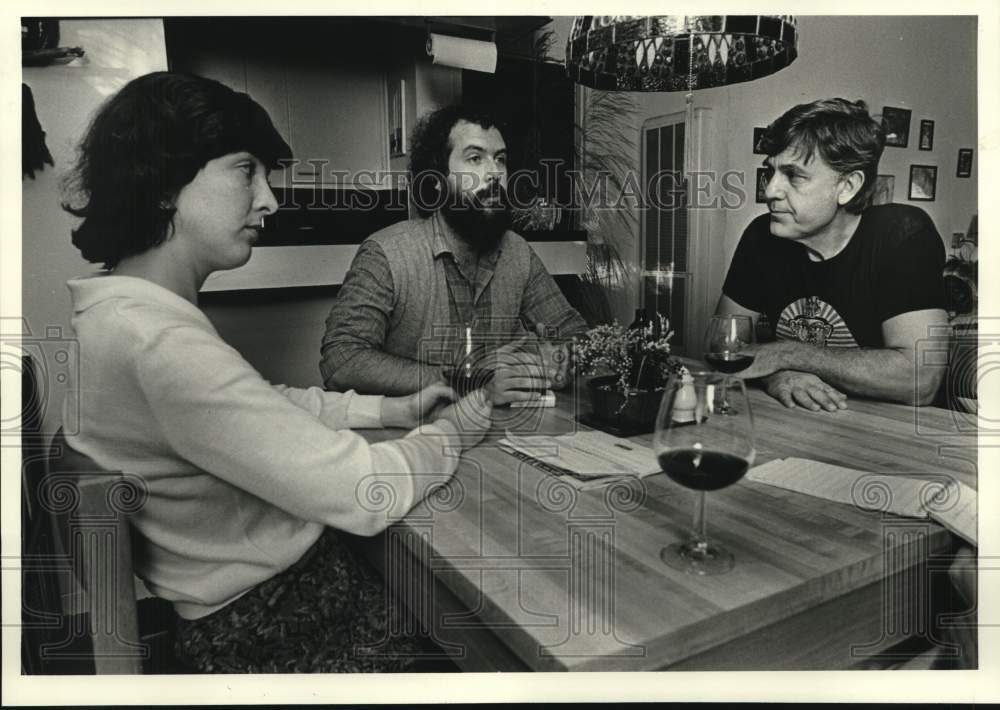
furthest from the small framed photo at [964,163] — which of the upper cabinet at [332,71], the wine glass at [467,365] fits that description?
the wine glass at [467,365]

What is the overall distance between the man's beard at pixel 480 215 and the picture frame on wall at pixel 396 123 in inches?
5.2

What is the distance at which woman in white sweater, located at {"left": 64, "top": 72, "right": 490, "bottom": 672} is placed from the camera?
110 cm

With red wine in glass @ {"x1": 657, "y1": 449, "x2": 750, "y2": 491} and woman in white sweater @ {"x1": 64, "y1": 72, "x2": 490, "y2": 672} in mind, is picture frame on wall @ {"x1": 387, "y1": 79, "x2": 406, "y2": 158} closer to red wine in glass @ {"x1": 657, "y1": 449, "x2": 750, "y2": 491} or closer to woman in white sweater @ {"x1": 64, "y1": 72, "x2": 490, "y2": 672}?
woman in white sweater @ {"x1": 64, "y1": 72, "x2": 490, "y2": 672}

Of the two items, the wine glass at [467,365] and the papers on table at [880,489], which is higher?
the wine glass at [467,365]

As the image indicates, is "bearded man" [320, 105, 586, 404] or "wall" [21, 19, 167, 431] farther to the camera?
"bearded man" [320, 105, 586, 404]

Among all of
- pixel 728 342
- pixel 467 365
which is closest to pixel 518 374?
pixel 467 365

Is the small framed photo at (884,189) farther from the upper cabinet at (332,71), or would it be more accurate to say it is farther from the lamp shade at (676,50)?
the upper cabinet at (332,71)

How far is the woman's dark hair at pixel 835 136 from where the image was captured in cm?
139

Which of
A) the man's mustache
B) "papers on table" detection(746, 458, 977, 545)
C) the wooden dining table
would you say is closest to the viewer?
the wooden dining table

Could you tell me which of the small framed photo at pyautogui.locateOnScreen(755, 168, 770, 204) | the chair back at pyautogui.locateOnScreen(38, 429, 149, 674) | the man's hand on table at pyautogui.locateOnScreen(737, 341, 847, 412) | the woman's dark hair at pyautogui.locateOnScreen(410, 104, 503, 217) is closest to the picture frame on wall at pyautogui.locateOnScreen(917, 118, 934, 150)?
the small framed photo at pyautogui.locateOnScreen(755, 168, 770, 204)

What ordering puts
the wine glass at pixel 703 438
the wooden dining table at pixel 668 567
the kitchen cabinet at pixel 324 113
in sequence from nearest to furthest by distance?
1. the wooden dining table at pixel 668 567
2. the wine glass at pixel 703 438
3. the kitchen cabinet at pixel 324 113

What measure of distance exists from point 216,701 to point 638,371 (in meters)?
0.94

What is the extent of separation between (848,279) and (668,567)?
88 centimetres

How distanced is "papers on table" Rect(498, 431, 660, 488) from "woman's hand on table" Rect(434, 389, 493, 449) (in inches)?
1.9
